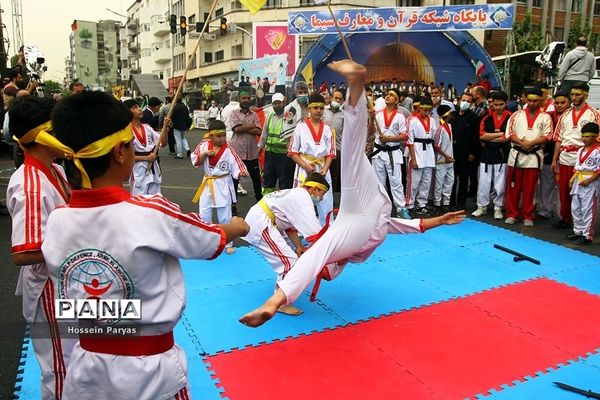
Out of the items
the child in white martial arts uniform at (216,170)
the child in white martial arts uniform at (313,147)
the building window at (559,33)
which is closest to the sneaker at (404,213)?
the child in white martial arts uniform at (313,147)

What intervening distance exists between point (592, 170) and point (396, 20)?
38.3 ft

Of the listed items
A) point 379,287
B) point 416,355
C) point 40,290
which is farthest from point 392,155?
point 40,290

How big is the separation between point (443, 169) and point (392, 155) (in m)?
1.16

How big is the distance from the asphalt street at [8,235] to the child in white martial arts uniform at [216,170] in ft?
6.22

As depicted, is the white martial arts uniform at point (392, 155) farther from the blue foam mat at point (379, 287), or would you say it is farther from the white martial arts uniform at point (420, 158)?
the blue foam mat at point (379, 287)

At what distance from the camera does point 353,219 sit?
142 inches

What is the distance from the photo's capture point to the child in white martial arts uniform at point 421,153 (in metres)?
7.80

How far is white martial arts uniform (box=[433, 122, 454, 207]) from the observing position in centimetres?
805

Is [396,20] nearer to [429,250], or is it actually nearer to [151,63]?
[429,250]

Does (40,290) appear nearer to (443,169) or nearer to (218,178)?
(218,178)

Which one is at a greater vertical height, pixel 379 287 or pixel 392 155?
pixel 392 155

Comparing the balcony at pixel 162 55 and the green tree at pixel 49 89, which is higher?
the balcony at pixel 162 55

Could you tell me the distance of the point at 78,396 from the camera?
1722 mm

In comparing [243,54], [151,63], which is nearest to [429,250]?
[243,54]
